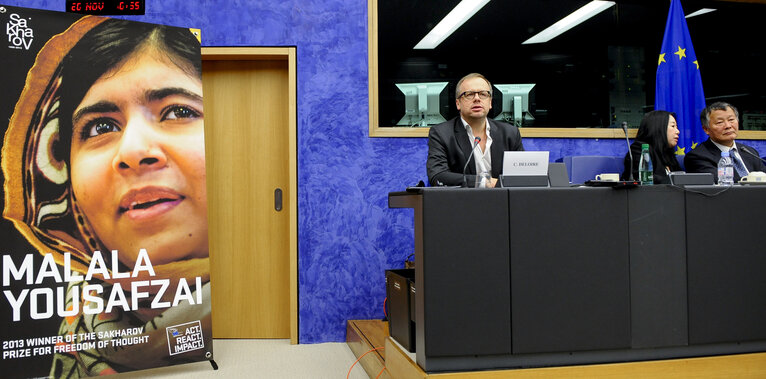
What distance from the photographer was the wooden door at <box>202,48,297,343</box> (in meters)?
4.16

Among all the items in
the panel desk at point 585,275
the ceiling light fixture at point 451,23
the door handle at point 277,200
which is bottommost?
the panel desk at point 585,275

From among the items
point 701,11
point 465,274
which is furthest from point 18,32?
point 701,11

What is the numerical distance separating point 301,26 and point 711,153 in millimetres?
2729

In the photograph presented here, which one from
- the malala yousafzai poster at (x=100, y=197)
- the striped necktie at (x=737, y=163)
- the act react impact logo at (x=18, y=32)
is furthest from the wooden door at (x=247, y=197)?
the striped necktie at (x=737, y=163)

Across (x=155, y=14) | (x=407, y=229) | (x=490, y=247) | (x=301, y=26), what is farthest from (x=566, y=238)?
(x=155, y=14)

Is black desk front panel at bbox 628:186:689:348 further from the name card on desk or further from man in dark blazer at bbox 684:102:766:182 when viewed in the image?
man in dark blazer at bbox 684:102:766:182

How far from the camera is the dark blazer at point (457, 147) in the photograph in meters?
2.91

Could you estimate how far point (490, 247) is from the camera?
213 cm

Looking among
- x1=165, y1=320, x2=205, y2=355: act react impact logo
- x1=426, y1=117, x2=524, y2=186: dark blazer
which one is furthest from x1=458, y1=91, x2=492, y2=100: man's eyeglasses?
x1=165, y1=320, x2=205, y2=355: act react impact logo

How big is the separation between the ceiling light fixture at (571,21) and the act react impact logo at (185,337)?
9.88 feet

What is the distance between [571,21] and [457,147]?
211cm

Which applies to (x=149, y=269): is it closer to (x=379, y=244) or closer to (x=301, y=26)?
(x=379, y=244)

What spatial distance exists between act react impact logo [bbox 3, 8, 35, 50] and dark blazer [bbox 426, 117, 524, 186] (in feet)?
7.11

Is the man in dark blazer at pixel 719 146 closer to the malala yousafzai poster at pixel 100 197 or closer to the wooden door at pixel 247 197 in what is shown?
the wooden door at pixel 247 197
